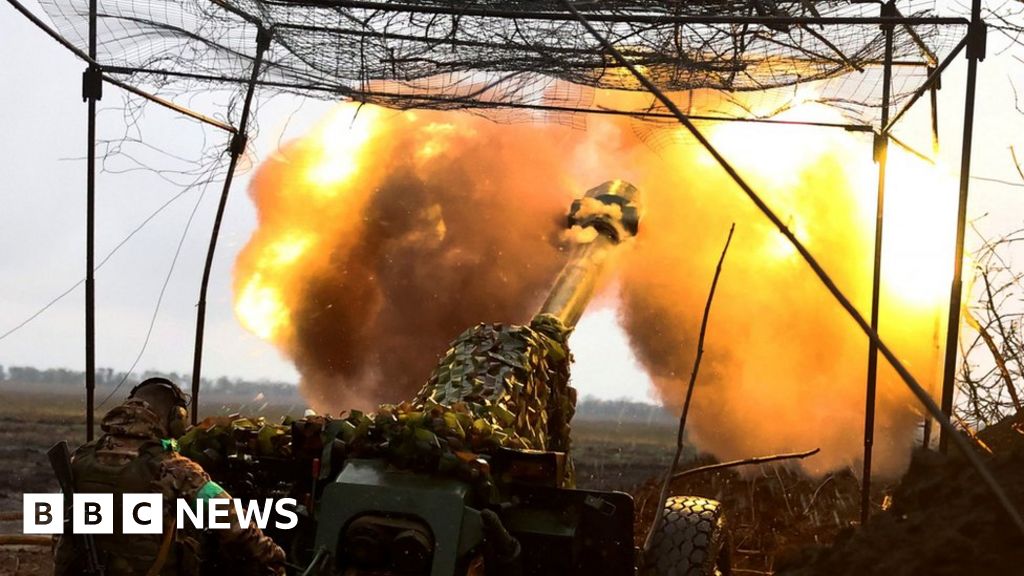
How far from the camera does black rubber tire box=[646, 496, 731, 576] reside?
28.3 feet

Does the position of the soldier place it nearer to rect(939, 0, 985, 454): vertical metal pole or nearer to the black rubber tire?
the black rubber tire

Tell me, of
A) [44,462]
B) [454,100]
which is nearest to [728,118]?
[454,100]

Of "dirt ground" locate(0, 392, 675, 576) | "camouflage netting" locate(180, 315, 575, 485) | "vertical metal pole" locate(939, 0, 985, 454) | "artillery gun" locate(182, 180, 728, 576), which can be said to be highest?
"vertical metal pole" locate(939, 0, 985, 454)

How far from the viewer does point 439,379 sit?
10.1 meters

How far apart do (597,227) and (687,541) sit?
742 centimetres

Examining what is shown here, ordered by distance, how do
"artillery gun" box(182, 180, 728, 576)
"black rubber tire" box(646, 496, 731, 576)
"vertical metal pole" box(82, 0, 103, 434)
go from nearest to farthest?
"artillery gun" box(182, 180, 728, 576), "black rubber tire" box(646, 496, 731, 576), "vertical metal pole" box(82, 0, 103, 434)

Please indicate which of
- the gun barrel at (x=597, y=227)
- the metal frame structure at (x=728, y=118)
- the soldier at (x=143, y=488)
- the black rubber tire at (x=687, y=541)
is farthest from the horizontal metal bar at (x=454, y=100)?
the soldier at (x=143, y=488)

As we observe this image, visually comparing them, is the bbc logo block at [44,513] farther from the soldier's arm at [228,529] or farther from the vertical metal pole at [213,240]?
the vertical metal pole at [213,240]

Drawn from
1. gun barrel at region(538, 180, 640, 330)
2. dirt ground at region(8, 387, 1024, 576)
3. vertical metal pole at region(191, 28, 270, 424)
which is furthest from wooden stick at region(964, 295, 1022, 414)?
vertical metal pole at region(191, 28, 270, 424)

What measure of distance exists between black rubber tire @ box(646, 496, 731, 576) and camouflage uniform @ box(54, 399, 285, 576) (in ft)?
12.4

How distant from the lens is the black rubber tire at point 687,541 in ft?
28.3

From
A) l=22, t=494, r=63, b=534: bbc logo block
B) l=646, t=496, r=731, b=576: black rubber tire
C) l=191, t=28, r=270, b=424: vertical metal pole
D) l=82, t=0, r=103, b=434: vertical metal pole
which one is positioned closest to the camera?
l=22, t=494, r=63, b=534: bbc logo block

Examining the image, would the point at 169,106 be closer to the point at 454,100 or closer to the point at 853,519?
the point at 454,100

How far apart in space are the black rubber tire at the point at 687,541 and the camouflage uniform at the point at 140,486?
3.77 meters
